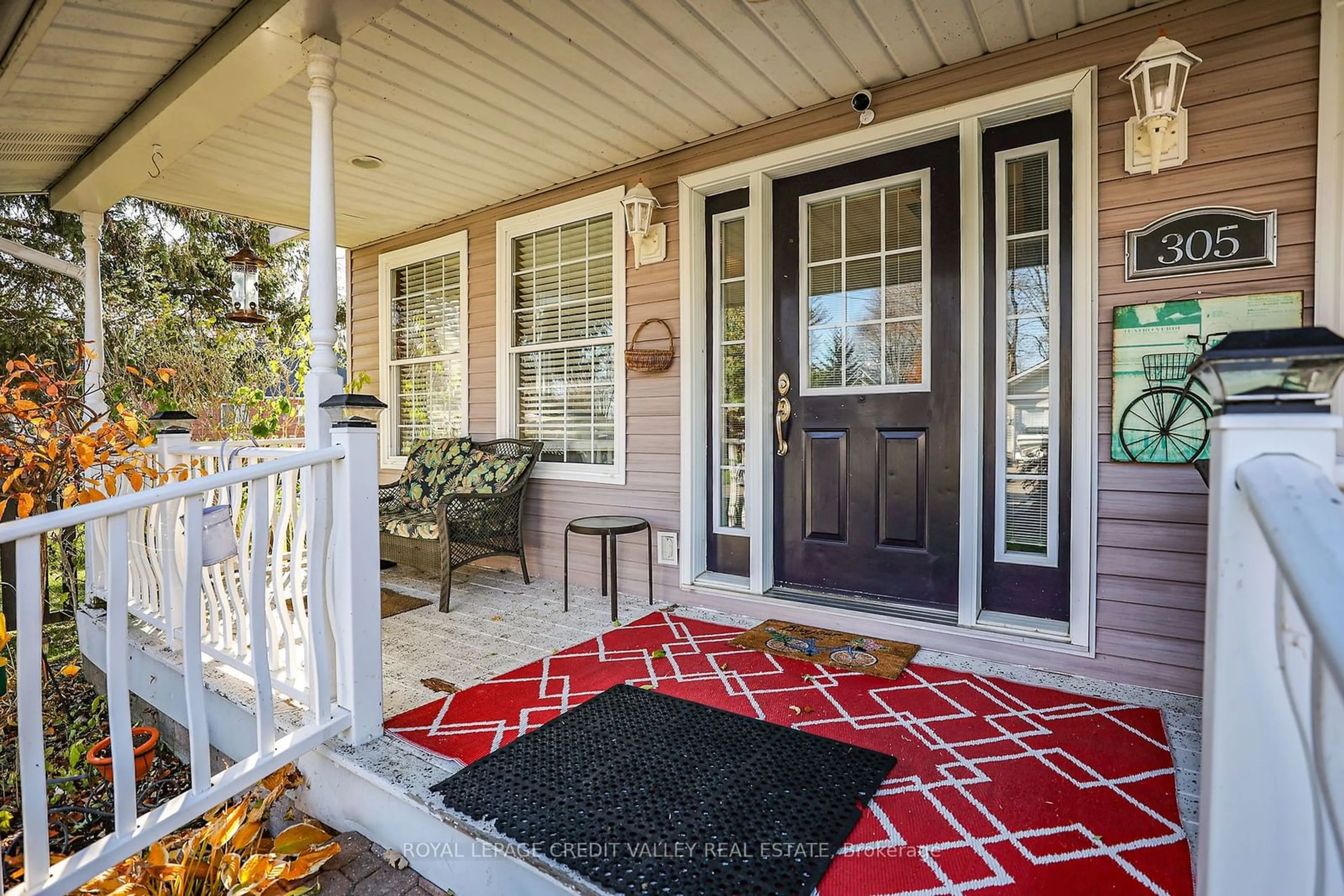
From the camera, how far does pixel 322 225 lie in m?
2.25

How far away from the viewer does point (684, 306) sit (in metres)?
3.49

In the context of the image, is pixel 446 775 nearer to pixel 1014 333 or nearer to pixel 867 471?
pixel 867 471

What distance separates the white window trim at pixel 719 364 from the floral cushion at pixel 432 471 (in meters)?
1.71

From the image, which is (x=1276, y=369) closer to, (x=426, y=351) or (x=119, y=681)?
(x=119, y=681)

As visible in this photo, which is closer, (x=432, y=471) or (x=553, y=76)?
(x=553, y=76)

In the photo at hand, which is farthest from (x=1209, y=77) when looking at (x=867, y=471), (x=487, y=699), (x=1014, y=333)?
(x=487, y=699)

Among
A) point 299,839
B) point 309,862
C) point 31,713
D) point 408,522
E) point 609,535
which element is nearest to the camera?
point 31,713

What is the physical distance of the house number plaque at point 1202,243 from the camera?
2.19 metres

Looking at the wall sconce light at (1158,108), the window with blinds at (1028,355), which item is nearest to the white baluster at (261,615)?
the window with blinds at (1028,355)

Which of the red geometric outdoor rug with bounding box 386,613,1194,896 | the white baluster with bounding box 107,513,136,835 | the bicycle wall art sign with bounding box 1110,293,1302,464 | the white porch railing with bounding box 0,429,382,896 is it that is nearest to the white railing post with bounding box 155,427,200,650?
the white porch railing with bounding box 0,429,382,896

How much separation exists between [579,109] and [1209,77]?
8.15 feet

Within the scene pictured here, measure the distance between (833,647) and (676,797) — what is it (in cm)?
127

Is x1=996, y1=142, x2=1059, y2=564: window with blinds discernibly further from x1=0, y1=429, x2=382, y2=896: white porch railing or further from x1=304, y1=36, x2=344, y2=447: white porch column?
x1=304, y1=36, x2=344, y2=447: white porch column

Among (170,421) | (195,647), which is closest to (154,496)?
(195,647)
